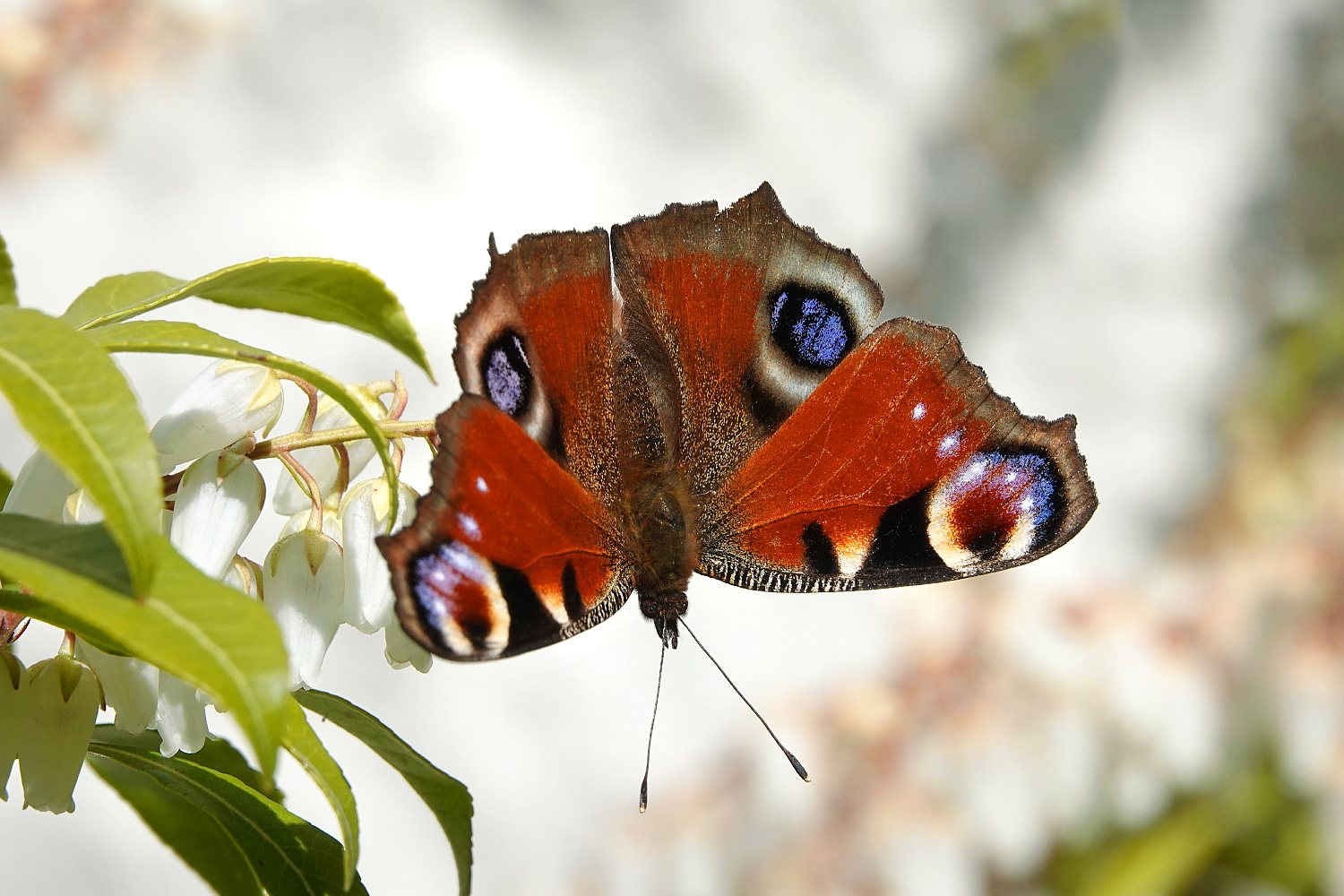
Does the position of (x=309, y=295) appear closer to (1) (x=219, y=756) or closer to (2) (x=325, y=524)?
(2) (x=325, y=524)

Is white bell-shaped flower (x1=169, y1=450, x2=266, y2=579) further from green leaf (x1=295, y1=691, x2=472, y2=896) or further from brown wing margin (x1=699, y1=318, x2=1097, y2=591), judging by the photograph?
brown wing margin (x1=699, y1=318, x2=1097, y2=591)

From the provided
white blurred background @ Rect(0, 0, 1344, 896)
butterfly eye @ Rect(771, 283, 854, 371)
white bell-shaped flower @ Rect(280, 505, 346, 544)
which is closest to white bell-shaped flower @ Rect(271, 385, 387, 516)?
white bell-shaped flower @ Rect(280, 505, 346, 544)

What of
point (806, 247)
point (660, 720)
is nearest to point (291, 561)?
point (806, 247)

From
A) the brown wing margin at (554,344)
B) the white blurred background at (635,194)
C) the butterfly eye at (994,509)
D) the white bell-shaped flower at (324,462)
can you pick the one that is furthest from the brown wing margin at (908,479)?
the white blurred background at (635,194)

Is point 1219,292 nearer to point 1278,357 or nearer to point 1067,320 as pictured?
point 1278,357

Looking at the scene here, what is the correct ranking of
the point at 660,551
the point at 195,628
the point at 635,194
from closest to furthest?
the point at 195,628 → the point at 660,551 → the point at 635,194

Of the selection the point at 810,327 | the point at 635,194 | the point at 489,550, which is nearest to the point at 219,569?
the point at 489,550
